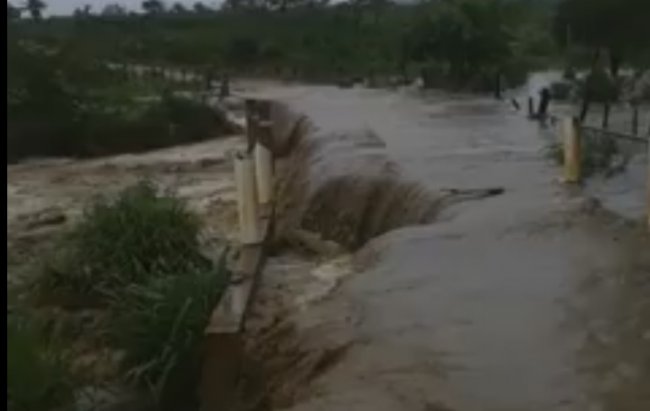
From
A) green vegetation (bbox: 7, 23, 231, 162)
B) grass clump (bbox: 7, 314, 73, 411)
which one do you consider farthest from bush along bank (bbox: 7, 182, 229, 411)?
green vegetation (bbox: 7, 23, 231, 162)

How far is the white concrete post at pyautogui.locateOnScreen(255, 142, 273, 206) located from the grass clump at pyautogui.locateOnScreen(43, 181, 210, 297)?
1337 millimetres

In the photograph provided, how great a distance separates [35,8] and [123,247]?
8698cm

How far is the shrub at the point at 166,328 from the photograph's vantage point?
387 inches

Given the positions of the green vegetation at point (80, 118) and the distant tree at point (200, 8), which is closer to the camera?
the green vegetation at point (80, 118)

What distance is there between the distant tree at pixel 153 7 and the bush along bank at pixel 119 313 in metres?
95.2

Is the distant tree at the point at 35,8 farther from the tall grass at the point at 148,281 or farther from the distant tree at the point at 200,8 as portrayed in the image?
the tall grass at the point at 148,281

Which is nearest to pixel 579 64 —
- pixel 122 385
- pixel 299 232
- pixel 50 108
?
pixel 50 108

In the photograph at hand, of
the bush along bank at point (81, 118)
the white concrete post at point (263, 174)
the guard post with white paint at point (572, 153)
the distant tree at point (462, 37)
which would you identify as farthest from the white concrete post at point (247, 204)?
the distant tree at point (462, 37)

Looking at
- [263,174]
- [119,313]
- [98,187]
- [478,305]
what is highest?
[263,174]

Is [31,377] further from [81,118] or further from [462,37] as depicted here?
[462,37]

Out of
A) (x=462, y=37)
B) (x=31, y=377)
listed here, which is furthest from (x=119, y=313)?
(x=462, y=37)

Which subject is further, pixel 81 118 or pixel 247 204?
pixel 81 118

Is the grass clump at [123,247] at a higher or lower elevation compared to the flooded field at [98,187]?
higher

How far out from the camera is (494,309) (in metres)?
9.15
